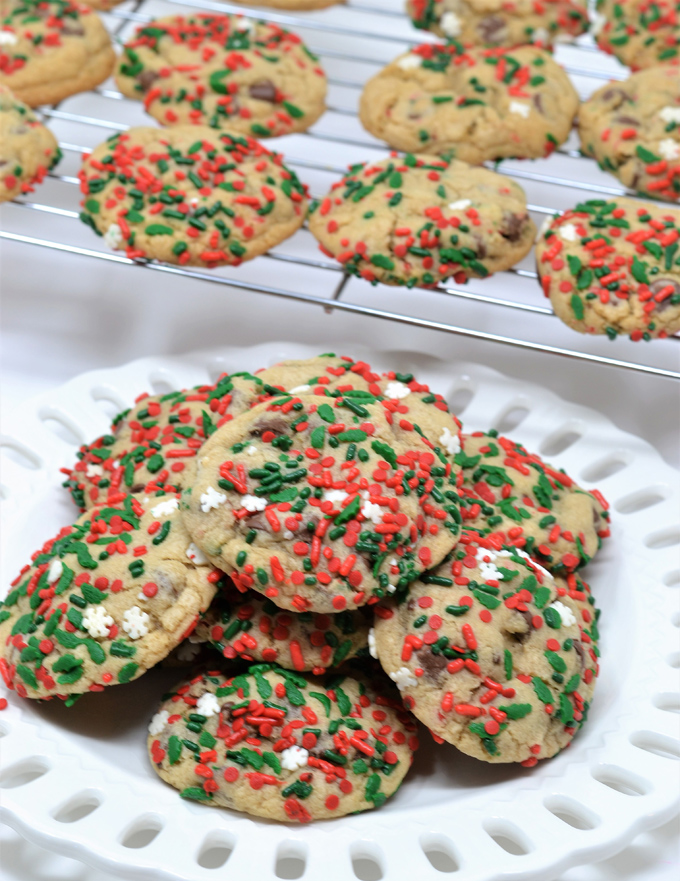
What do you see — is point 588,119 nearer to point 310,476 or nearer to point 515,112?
point 515,112

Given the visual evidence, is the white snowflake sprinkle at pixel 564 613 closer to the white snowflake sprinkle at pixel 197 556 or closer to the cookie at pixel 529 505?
the cookie at pixel 529 505

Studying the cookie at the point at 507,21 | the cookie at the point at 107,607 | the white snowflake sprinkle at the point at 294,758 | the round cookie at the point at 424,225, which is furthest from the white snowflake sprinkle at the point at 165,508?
the cookie at the point at 507,21

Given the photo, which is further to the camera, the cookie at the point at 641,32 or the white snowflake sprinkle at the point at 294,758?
the cookie at the point at 641,32

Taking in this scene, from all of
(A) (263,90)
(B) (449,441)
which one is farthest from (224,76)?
(B) (449,441)

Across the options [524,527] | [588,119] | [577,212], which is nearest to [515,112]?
[588,119]

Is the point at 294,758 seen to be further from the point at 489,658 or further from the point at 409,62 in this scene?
the point at 409,62

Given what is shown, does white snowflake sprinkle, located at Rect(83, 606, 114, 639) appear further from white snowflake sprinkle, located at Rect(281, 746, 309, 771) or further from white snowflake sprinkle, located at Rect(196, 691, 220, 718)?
white snowflake sprinkle, located at Rect(281, 746, 309, 771)

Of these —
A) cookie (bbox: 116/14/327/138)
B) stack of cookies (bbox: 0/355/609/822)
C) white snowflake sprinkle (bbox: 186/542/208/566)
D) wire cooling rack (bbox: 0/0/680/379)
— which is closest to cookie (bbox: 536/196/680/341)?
wire cooling rack (bbox: 0/0/680/379)
